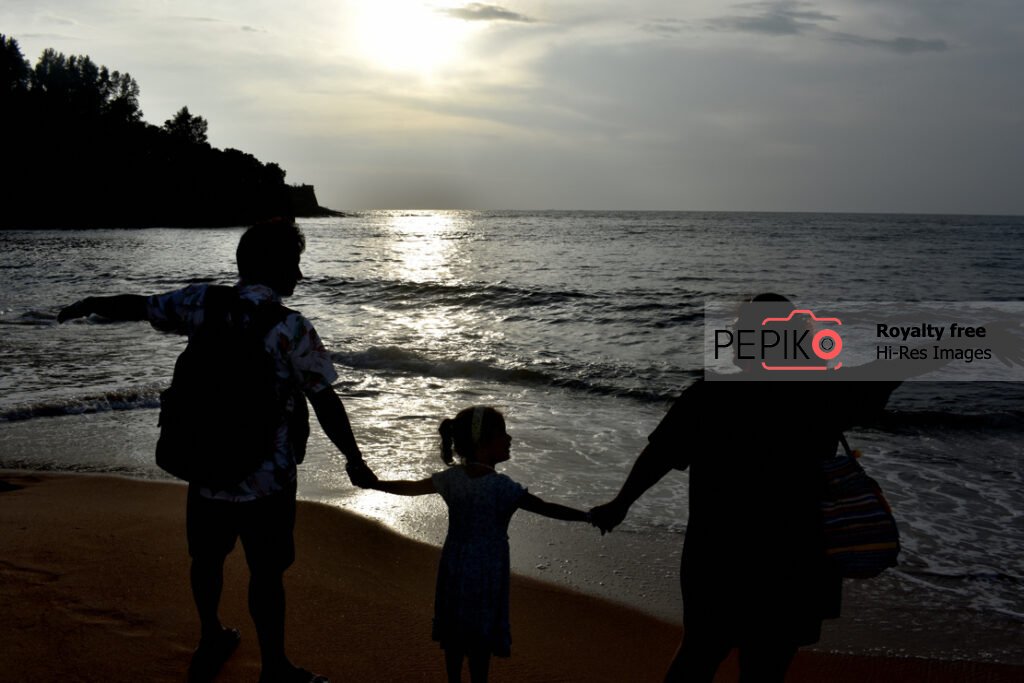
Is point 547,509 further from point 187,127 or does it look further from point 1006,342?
point 187,127

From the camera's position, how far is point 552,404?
33.6 feet

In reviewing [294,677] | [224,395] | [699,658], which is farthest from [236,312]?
A: [699,658]

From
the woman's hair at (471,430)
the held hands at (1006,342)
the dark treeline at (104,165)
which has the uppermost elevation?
the dark treeline at (104,165)

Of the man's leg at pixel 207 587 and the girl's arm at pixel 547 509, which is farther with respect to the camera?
the man's leg at pixel 207 587

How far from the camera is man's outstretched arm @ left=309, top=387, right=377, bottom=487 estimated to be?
122 inches

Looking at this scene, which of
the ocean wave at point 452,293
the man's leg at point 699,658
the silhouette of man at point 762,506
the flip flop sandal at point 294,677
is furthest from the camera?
the ocean wave at point 452,293

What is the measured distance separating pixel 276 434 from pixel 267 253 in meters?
0.68

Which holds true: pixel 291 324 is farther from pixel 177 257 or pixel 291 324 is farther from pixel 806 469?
pixel 177 257

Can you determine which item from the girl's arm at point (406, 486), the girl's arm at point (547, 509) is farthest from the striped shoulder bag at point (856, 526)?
the girl's arm at point (406, 486)

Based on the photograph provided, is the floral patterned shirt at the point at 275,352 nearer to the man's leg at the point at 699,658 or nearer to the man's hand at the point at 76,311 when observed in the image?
the man's hand at the point at 76,311

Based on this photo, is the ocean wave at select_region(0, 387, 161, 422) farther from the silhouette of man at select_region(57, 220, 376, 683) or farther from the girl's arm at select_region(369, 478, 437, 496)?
the girl's arm at select_region(369, 478, 437, 496)

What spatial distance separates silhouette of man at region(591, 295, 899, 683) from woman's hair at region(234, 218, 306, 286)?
1.57 meters

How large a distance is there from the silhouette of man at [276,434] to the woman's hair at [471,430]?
1.37ft

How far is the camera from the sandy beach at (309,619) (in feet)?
11.7
